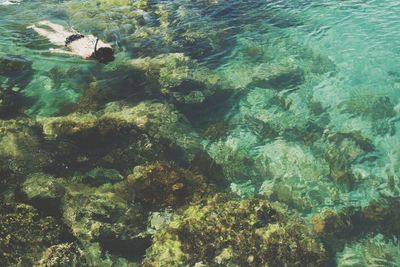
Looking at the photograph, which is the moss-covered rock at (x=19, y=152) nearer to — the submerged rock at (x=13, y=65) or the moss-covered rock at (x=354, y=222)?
the submerged rock at (x=13, y=65)

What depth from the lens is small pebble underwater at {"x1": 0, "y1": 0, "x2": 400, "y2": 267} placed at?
661 centimetres

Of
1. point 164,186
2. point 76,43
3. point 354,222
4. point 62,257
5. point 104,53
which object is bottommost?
point 354,222

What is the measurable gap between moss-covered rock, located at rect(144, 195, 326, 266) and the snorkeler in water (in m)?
6.10

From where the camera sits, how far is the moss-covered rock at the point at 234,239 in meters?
6.29

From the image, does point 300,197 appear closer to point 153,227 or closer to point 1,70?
point 153,227

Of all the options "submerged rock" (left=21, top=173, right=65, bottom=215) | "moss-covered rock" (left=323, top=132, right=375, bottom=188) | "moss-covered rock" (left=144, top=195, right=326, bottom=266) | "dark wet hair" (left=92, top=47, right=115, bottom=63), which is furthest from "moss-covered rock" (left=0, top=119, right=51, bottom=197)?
"moss-covered rock" (left=323, top=132, right=375, bottom=188)

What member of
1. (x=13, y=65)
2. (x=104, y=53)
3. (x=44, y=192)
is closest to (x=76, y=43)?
(x=104, y=53)

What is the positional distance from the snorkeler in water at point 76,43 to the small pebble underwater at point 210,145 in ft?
1.56

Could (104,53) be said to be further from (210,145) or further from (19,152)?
(210,145)

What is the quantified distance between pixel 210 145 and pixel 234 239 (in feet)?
12.0

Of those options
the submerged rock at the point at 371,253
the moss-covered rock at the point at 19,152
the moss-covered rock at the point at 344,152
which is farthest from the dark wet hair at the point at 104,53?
the submerged rock at the point at 371,253

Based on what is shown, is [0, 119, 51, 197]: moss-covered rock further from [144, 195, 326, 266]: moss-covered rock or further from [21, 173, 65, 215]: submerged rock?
[144, 195, 326, 266]: moss-covered rock

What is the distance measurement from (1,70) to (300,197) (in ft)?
35.5

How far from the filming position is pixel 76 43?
42.0 ft
